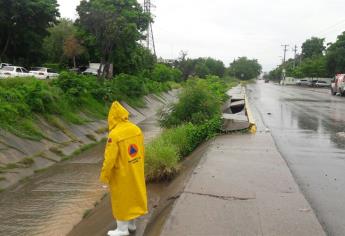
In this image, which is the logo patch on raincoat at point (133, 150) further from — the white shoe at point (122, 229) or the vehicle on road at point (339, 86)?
the vehicle on road at point (339, 86)

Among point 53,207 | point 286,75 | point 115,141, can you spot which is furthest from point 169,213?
point 286,75

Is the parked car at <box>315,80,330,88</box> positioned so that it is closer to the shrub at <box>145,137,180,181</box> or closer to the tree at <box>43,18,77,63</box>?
the tree at <box>43,18,77,63</box>

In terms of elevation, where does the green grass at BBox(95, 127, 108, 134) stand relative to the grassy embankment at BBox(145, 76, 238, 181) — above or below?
below

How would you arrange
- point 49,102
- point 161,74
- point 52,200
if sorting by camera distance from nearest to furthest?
point 52,200 → point 49,102 → point 161,74

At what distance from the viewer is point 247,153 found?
11.1m

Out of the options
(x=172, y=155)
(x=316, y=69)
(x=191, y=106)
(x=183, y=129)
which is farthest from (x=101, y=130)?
(x=316, y=69)

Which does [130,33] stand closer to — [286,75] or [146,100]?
[146,100]

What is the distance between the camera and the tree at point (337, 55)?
77750 millimetres

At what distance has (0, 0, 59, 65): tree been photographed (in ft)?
139

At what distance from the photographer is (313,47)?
130 metres

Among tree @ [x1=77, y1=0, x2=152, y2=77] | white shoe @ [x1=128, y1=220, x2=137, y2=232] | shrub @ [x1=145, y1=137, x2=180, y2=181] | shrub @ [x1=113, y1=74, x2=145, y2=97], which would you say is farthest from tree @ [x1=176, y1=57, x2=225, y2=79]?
white shoe @ [x1=128, y1=220, x2=137, y2=232]

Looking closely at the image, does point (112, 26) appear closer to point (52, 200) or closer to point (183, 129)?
point (183, 129)

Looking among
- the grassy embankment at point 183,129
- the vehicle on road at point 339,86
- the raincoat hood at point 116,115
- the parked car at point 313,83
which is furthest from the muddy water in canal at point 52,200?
the parked car at point 313,83

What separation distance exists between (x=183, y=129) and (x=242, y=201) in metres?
6.38
